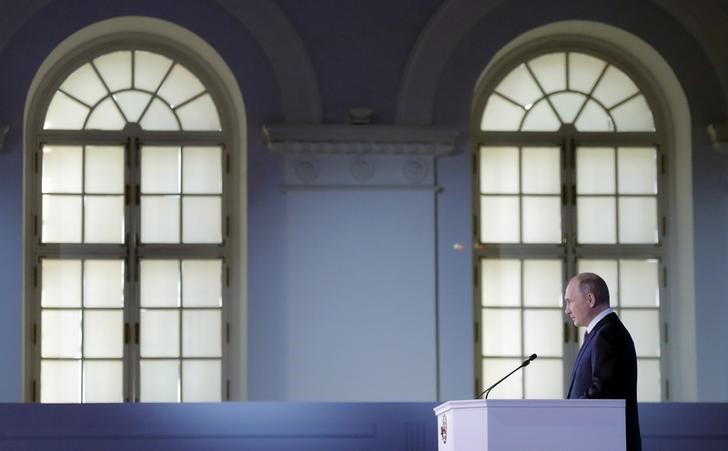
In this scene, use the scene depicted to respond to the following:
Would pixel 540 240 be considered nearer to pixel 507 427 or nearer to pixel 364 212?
pixel 364 212

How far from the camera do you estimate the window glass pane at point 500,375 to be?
10.4 m

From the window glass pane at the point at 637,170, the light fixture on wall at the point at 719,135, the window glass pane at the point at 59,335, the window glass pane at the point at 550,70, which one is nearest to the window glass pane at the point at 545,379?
the window glass pane at the point at 637,170

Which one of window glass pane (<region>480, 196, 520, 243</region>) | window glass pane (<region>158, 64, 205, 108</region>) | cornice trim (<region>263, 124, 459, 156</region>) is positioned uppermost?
window glass pane (<region>158, 64, 205, 108</region>)

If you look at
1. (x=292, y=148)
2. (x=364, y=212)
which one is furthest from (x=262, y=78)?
(x=364, y=212)

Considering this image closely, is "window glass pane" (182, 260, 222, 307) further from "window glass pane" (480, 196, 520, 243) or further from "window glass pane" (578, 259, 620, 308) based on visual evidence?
"window glass pane" (578, 259, 620, 308)

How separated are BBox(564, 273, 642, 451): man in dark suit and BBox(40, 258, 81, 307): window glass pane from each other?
15.5ft

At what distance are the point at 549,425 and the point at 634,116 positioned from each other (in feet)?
18.1

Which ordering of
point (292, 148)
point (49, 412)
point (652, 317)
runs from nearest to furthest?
point (49, 412) < point (292, 148) < point (652, 317)

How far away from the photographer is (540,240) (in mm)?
10664

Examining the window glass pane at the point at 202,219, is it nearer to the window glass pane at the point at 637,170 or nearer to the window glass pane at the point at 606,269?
the window glass pane at the point at 606,269

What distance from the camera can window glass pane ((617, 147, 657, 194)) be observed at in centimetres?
1074

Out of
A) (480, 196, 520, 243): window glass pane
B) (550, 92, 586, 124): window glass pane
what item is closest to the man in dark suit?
(480, 196, 520, 243): window glass pane

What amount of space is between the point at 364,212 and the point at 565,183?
1648mm

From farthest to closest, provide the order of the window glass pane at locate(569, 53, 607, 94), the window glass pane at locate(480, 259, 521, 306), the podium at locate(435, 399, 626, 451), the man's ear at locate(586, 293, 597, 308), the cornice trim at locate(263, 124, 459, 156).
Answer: the window glass pane at locate(569, 53, 607, 94) < the window glass pane at locate(480, 259, 521, 306) < the cornice trim at locate(263, 124, 459, 156) < the man's ear at locate(586, 293, 597, 308) < the podium at locate(435, 399, 626, 451)
